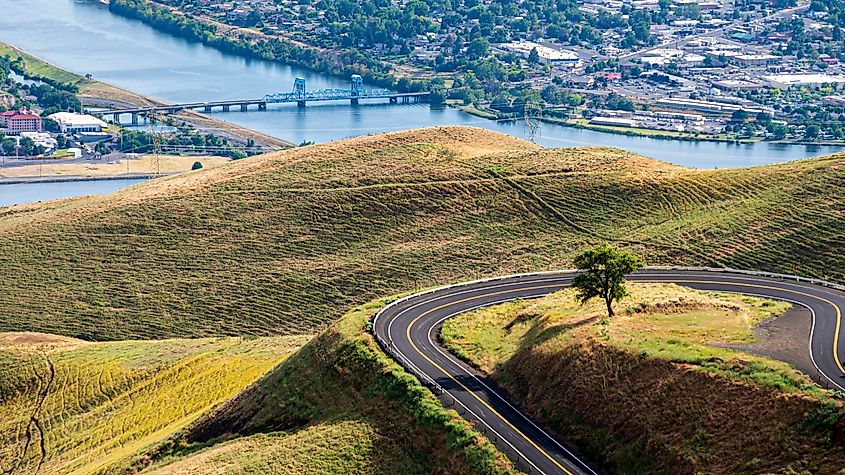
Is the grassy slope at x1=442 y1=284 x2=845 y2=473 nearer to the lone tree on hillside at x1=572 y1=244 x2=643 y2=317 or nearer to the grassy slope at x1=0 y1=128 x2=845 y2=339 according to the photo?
the lone tree on hillside at x1=572 y1=244 x2=643 y2=317

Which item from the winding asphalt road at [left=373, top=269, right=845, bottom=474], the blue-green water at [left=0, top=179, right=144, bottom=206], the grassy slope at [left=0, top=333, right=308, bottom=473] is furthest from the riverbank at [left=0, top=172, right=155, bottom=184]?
the winding asphalt road at [left=373, top=269, right=845, bottom=474]

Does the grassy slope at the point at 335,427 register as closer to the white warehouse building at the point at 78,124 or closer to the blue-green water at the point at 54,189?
the blue-green water at the point at 54,189

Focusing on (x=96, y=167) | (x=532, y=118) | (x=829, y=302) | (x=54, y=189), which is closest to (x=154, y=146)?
(x=96, y=167)

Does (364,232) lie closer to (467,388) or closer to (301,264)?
(301,264)

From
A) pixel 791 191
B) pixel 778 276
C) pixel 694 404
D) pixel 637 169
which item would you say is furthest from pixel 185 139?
pixel 694 404

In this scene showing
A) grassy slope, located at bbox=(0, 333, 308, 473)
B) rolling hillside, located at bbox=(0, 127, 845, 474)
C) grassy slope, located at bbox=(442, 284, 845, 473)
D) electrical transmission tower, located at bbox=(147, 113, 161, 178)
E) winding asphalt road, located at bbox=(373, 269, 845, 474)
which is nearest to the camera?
grassy slope, located at bbox=(442, 284, 845, 473)

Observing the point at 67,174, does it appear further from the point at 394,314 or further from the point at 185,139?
the point at 394,314
